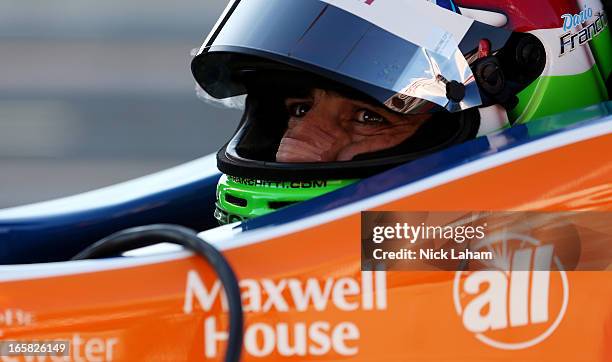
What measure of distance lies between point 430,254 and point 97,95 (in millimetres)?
5371

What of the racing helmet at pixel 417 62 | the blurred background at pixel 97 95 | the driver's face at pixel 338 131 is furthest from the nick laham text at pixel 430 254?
the blurred background at pixel 97 95

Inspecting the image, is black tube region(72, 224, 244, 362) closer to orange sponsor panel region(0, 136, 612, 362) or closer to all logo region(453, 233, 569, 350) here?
orange sponsor panel region(0, 136, 612, 362)

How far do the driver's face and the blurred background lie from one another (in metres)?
3.30

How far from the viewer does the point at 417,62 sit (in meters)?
1.79

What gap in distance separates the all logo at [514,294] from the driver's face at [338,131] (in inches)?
23.7

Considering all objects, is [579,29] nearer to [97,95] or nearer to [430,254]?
[430,254]

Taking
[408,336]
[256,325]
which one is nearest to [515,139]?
[408,336]

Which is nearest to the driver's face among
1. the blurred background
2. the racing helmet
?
the racing helmet

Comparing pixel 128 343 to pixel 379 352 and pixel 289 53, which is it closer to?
pixel 379 352

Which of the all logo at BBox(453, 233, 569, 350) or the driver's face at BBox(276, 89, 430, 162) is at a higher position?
the driver's face at BBox(276, 89, 430, 162)

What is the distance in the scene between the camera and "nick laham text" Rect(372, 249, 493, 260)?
1.43 metres

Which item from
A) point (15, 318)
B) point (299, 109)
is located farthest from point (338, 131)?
point (15, 318)

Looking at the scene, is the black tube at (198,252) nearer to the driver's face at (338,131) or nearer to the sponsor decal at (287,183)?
the sponsor decal at (287,183)

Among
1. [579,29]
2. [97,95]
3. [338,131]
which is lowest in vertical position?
[338,131]
